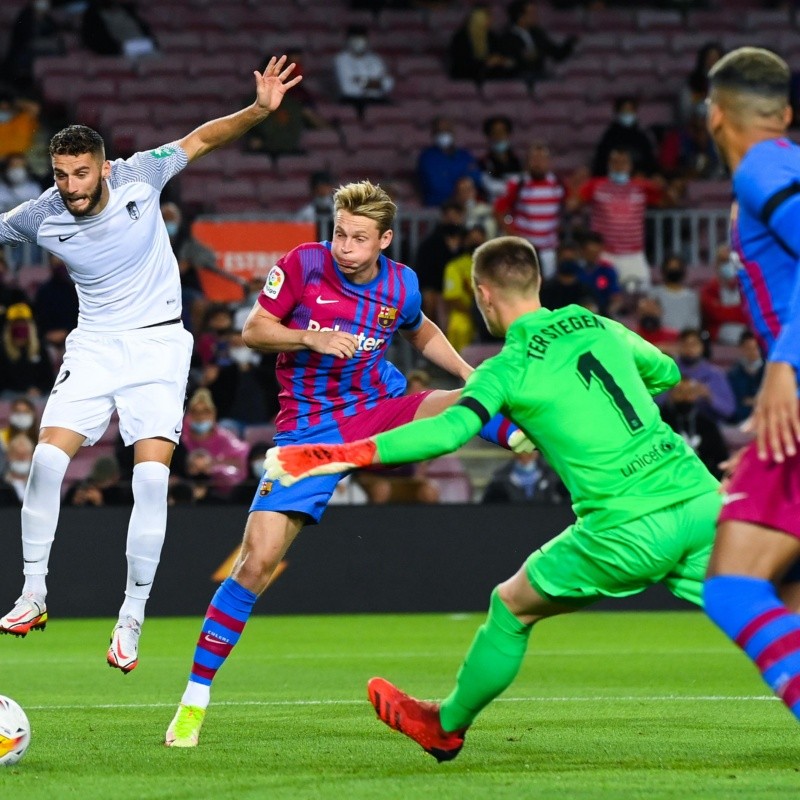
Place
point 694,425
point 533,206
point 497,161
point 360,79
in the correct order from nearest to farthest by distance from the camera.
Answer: point 694,425 < point 533,206 < point 497,161 < point 360,79

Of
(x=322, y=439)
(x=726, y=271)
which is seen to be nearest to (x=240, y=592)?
(x=322, y=439)

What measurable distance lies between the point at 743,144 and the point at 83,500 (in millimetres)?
9432

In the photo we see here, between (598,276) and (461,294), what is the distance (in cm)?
147

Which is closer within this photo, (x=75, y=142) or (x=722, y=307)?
(x=75, y=142)

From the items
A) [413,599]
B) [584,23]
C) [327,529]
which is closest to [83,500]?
[327,529]

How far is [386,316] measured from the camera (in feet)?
24.9

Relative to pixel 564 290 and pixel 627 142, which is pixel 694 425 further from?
pixel 627 142

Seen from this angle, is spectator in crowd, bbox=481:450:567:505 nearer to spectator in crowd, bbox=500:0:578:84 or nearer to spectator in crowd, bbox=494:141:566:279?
spectator in crowd, bbox=494:141:566:279

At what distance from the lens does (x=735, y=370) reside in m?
15.6

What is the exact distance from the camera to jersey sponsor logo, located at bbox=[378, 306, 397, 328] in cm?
756

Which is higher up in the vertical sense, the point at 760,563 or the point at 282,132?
the point at 760,563

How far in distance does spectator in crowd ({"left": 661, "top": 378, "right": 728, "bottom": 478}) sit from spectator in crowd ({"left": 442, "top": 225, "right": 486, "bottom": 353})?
2.63 metres

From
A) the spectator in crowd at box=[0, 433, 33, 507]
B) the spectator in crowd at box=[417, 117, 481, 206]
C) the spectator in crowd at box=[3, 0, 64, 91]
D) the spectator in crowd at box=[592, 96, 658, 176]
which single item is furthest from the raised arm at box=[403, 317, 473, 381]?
the spectator in crowd at box=[3, 0, 64, 91]

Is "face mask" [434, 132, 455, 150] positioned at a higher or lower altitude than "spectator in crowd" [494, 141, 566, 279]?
higher
